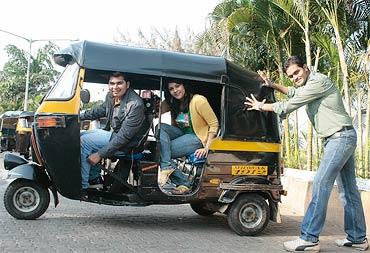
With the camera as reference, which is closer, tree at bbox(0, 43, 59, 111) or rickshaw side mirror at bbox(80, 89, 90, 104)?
rickshaw side mirror at bbox(80, 89, 90, 104)

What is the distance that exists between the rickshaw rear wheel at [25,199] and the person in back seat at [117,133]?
0.58 m

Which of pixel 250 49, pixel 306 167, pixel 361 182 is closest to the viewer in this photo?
pixel 361 182

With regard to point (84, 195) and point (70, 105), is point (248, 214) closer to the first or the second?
point (84, 195)

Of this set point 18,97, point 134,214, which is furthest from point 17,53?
point 134,214

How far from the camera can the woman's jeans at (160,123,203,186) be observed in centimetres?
668

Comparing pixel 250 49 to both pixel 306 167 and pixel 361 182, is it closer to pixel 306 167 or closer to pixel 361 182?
pixel 306 167

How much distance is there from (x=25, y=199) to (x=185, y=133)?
2.19 metres

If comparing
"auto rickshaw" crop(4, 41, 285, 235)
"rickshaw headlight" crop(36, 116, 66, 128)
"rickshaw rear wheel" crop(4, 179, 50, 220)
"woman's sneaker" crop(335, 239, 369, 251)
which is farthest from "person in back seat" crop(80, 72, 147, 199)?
"woman's sneaker" crop(335, 239, 369, 251)

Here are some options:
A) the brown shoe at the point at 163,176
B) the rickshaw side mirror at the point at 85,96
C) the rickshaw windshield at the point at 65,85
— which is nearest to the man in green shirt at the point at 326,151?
the brown shoe at the point at 163,176

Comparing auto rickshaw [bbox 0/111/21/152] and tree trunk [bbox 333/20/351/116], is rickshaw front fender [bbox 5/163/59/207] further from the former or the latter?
auto rickshaw [bbox 0/111/21/152]

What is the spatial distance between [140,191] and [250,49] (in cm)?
802

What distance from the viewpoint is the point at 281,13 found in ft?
39.1

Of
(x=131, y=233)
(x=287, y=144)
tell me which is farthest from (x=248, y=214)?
(x=287, y=144)

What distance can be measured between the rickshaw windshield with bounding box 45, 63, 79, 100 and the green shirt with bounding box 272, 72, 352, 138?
2448mm
